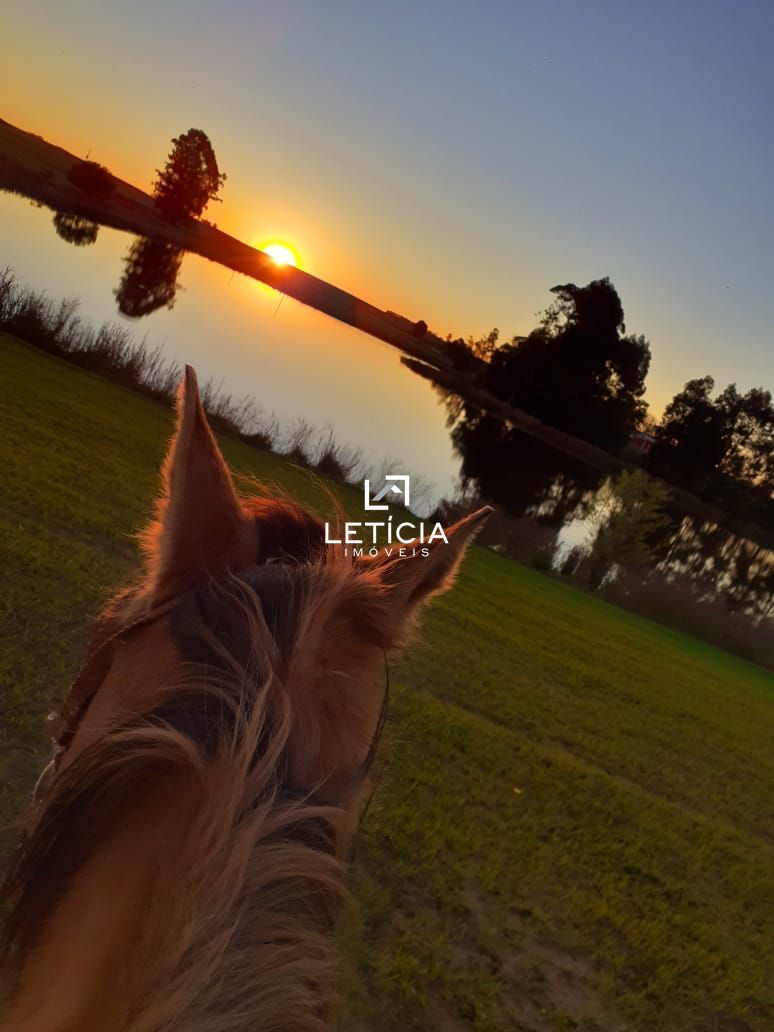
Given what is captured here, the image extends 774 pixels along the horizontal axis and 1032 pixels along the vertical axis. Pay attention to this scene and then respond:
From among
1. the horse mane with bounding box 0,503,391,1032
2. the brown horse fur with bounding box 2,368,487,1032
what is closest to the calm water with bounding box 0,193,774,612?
Result: the brown horse fur with bounding box 2,368,487,1032

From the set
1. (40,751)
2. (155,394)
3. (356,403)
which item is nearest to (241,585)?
(40,751)

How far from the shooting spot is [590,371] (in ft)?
166

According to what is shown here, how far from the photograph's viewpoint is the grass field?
327 centimetres

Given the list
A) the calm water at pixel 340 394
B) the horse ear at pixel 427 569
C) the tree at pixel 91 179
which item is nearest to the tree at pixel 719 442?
the calm water at pixel 340 394

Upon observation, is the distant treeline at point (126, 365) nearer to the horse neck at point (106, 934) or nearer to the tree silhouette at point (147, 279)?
the tree silhouette at point (147, 279)

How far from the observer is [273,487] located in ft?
6.97

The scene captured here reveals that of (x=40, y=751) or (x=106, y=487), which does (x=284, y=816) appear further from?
(x=106, y=487)

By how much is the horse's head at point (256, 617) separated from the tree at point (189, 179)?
6052cm

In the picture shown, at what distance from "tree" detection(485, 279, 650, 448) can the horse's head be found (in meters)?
51.1

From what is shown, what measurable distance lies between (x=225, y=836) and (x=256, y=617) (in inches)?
17.2

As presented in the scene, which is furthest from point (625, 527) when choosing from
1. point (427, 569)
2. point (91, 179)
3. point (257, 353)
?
point (91, 179)

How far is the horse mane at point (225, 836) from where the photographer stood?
631 mm

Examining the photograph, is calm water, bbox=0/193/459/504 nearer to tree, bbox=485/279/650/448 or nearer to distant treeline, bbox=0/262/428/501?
distant treeline, bbox=0/262/428/501

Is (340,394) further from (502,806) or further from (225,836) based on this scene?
(225,836)
